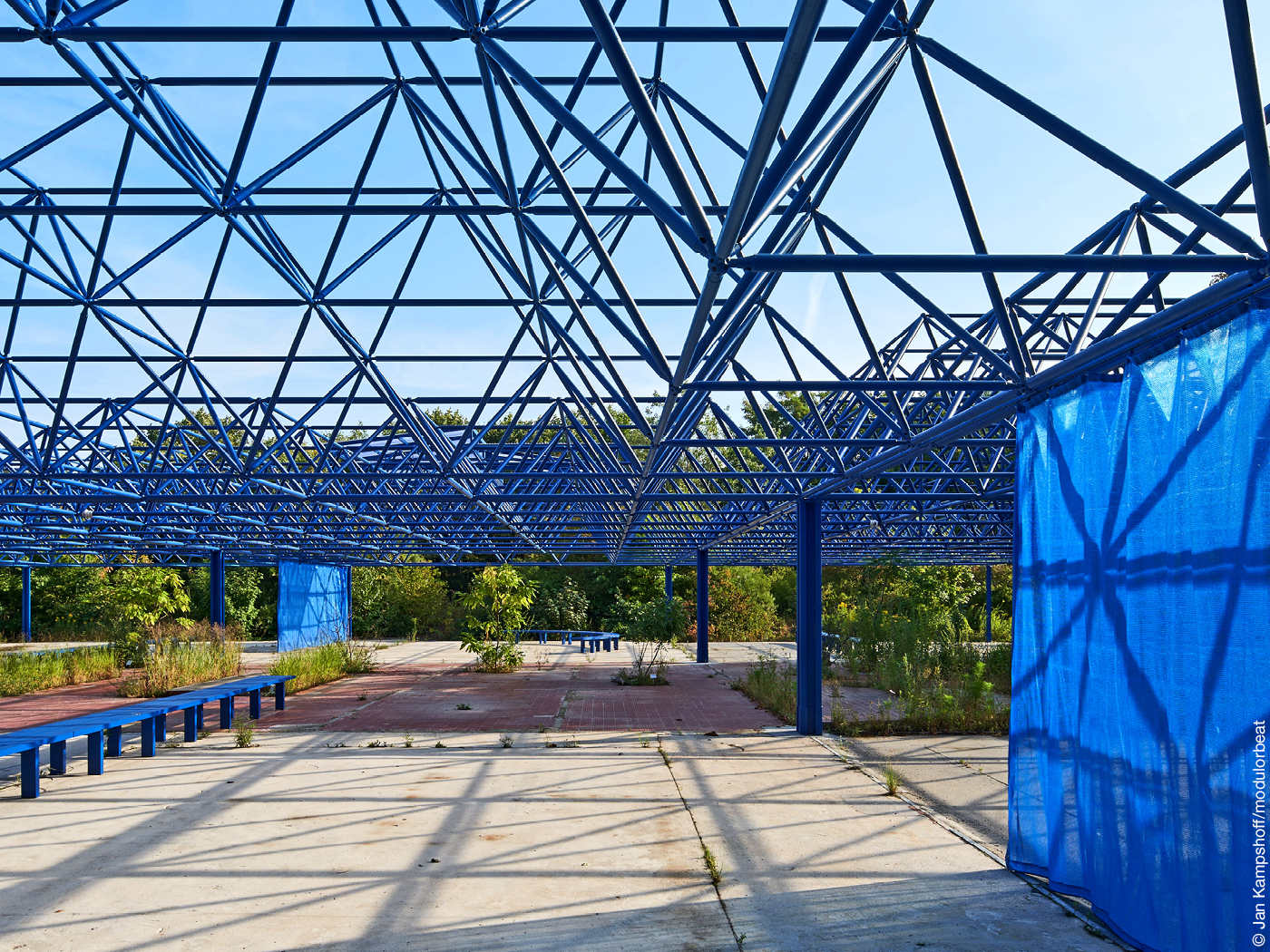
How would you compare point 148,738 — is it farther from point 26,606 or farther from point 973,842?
point 26,606

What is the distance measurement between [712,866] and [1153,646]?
12.2 ft

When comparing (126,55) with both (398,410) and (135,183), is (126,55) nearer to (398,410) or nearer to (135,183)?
(135,183)

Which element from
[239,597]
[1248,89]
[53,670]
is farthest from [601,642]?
[1248,89]

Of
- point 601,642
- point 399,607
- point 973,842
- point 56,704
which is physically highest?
point 973,842

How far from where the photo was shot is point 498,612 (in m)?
25.6

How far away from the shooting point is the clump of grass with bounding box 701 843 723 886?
280 inches

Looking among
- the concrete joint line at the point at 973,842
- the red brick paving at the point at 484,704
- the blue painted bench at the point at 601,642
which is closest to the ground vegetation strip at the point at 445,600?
the blue painted bench at the point at 601,642

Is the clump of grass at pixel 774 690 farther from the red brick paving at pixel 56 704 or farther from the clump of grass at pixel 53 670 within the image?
the clump of grass at pixel 53 670

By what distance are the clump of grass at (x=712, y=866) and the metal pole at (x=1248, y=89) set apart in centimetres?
582

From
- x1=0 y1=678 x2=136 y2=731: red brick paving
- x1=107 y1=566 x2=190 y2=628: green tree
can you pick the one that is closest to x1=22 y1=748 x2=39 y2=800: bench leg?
x1=0 y1=678 x2=136 y2=731: red brick paving

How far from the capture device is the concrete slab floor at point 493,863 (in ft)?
19.8

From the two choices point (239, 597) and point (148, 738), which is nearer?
point (148, 738)

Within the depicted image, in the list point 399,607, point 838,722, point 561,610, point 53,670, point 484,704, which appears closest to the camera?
point 838,722

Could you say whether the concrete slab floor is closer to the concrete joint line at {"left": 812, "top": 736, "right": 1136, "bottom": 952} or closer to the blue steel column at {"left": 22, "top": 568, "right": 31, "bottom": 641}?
the concrete joint line at {"left": 812, "top": 736, "right": 1136, "bottom": 952}
